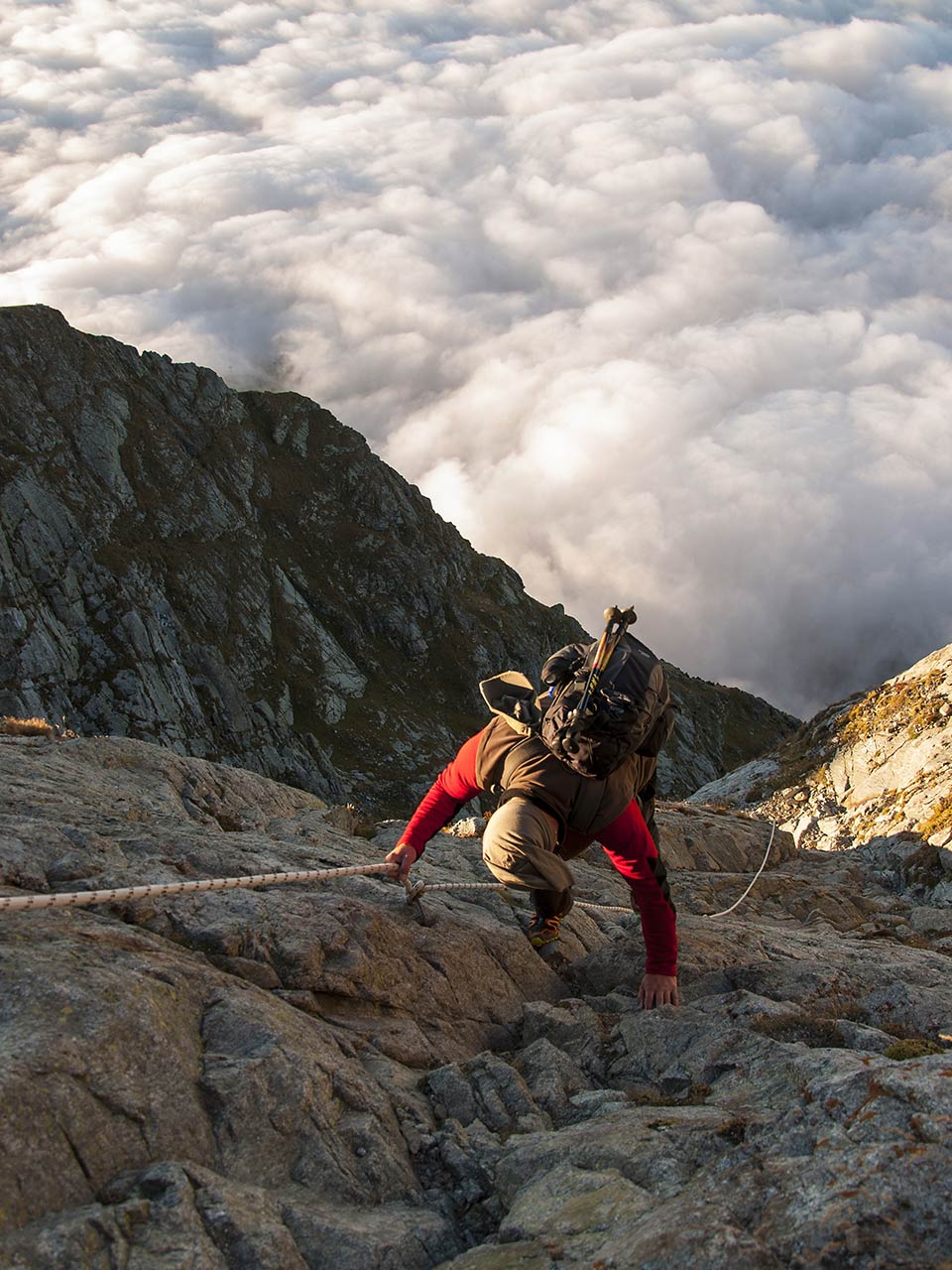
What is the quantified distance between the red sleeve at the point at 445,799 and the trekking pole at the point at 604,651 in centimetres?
184

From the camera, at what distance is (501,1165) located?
6.52m

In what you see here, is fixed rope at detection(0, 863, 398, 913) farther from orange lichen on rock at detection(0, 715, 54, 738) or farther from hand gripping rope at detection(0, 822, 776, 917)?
orange lichen on rock at detection(0, 715, 54, 738)

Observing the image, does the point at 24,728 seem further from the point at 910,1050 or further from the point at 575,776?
the point at 910,1050

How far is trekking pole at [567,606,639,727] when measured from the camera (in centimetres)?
891

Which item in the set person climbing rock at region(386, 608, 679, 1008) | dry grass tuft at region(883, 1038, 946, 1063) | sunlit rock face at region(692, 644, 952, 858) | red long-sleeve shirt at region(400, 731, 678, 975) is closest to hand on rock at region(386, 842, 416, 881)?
person climbing rock at region(386, 608, 679, 1008)

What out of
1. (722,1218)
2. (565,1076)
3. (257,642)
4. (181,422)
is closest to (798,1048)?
(565,1076)

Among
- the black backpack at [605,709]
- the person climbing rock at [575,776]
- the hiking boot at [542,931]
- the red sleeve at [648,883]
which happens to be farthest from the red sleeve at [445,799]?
the hiking boot at [542,931]

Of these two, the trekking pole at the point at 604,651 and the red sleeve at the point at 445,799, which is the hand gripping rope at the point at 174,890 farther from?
the trekking pole at the point at 604,651

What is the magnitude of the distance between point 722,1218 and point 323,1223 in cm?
252

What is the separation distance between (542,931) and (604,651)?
4421 millimetres

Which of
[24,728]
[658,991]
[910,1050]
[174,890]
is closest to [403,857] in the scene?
[174,890]

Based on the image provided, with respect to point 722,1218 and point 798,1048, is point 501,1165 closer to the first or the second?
point 722,1218

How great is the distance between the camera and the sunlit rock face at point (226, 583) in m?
125

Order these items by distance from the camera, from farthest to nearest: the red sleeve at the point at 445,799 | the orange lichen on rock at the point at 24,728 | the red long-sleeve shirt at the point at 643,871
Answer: the orange lichen on rock at the point at 24,728, the red sleeve at the point at 445,799, the red long-sleeve shirt at the point at 643,871
